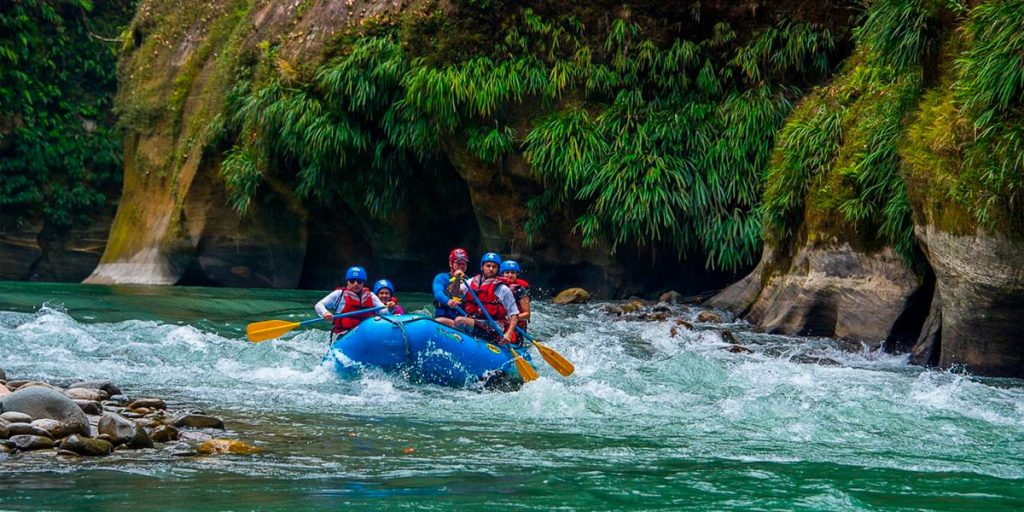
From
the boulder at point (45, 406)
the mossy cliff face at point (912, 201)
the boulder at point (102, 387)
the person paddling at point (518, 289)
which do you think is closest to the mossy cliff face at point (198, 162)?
the mossy cliff face at point (912, 201)

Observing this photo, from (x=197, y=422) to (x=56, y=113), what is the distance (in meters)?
17.6

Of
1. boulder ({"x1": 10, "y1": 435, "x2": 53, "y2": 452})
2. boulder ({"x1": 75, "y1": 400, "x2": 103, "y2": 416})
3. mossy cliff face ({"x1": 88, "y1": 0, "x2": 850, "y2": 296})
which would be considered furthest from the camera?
mossy cliff face ({"x1": 88, "y1": 0, "x2": 850, "y2": 296})

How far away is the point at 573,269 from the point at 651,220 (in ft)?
7.48

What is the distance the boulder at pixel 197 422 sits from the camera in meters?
6.73

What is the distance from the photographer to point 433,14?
1619 cm

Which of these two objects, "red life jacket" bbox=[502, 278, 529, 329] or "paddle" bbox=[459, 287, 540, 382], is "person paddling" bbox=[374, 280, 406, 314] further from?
"red life jacket" bbox=[502, 278, 529, 329]

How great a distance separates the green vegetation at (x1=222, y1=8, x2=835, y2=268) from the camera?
14789 millimetres

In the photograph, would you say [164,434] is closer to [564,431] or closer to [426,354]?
[564,431]

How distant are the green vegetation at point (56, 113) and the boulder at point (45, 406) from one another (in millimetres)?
16235

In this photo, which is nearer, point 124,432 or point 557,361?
point 124,432

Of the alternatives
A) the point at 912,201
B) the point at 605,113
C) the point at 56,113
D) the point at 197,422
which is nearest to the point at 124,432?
the point at 197,422

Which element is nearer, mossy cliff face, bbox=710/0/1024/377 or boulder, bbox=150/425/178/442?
boulder, bbox=150/425/178/442

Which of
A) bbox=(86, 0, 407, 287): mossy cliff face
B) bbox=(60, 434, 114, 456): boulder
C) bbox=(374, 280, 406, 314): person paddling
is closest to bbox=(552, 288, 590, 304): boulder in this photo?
bbox=(86, 0, 407, 287): mossy cliff face

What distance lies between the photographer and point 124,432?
6.07 metres
